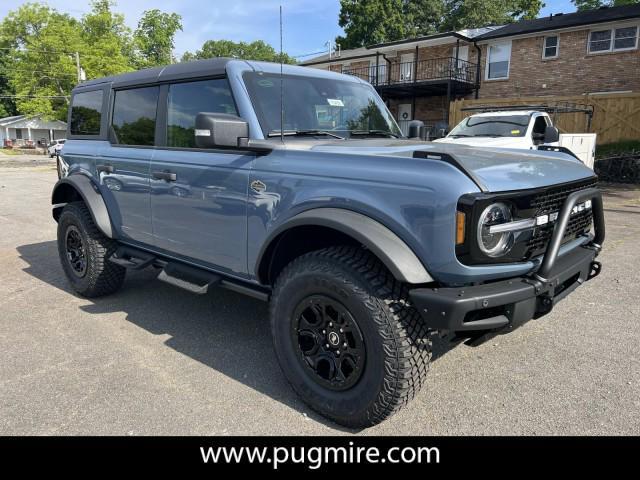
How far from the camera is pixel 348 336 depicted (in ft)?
8.68

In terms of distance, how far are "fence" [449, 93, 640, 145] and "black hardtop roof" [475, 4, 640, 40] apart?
4691 millimetres

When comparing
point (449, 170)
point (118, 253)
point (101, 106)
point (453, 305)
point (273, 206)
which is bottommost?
point (118, 253)

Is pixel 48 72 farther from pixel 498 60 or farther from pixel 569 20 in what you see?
pixel 569 20

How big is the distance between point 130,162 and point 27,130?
7001 cm

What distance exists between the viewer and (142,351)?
11.9 feet

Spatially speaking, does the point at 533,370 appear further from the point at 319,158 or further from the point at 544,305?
the point at 319,158

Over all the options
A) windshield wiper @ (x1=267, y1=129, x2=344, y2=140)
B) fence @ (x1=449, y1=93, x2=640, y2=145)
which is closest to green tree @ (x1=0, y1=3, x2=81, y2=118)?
fence @ (x1=449, y1=93, x2=640, y2=145)

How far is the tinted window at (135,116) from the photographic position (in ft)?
13.1

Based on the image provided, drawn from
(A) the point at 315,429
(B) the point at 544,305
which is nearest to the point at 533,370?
(B) the point at 544,305

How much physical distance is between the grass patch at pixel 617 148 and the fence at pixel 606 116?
37 cm

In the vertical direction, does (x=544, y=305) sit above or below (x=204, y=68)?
below

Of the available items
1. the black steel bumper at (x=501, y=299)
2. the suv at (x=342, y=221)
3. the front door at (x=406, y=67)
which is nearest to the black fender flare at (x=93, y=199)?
the suv at (x=342, y=221)

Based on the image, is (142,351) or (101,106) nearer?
(142,351)
